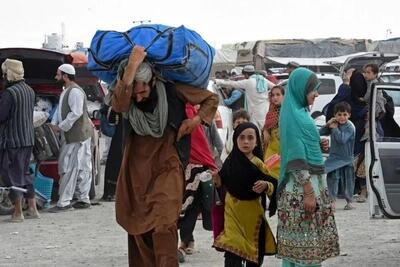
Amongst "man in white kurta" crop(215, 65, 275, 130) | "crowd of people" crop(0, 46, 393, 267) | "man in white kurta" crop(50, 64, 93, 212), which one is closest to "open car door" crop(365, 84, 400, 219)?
"crowd of people" crop(0, 46, 393, 267)

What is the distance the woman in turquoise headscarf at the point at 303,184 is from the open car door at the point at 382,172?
59.8 inches

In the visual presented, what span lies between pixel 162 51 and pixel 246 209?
4.61 ft

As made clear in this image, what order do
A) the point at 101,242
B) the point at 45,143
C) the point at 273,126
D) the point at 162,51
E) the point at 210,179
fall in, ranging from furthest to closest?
the point at 45,143, the point at 273,126, the point at 101,242, the point at 210,179, the point at 162,51

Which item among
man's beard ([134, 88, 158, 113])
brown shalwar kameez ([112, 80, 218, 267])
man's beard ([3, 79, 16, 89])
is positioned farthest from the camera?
man's beard ([3, 79, 16, 89])

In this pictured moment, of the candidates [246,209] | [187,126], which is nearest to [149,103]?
[187,126]

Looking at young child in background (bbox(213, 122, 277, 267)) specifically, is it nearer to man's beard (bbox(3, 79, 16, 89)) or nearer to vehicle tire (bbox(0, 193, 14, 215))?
man's beard (bbox(3, 79, 16, 89))

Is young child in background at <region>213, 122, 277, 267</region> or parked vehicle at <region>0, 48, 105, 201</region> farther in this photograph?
parked vehicle at <region>0, 48, 105, 201</region>

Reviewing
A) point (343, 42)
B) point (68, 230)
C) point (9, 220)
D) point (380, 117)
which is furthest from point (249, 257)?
point (343, 42)

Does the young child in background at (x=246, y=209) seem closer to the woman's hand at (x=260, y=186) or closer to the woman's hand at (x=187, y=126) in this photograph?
the woman's hand at (x=260, y=186)

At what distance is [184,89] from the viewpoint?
637 cm

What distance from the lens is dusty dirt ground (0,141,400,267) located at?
830cm

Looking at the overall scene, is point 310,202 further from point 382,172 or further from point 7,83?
point 7,83

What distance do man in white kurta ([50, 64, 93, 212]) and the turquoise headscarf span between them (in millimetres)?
5487

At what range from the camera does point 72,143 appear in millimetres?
11828
